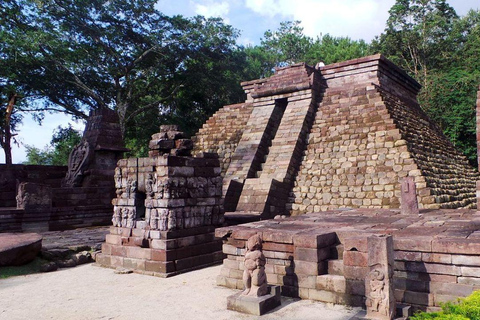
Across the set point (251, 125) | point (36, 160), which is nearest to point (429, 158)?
point (251, 125)

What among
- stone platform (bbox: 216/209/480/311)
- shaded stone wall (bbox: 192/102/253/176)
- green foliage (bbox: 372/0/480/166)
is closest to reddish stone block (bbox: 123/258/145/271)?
stone platform (bbox: 216/209/480/311)

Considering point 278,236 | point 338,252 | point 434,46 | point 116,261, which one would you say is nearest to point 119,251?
point 116,261

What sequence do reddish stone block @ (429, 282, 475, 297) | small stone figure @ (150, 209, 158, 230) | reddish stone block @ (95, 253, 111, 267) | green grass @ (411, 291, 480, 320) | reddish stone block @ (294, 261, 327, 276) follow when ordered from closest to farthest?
green grass @ (411, 291, 480, 320) → reddish stone block @ (429, 282, 475, 297) → reddish stone block @ (294, 261, 327, 276) → small stone figure @ (150, 209, 158, 230) → reddish stone block @ (95, 253, 111, 267)

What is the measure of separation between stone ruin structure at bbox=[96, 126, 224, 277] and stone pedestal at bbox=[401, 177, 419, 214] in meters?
3.99

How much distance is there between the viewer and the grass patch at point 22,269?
7355 millimetres

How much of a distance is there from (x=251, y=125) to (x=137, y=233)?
8.61 metres

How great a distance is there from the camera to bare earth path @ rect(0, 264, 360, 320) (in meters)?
4.95

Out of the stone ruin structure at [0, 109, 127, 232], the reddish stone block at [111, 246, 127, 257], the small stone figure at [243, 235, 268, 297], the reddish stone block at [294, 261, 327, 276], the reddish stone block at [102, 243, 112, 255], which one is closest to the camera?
the small stone figure at [243, 235, 268, 297]

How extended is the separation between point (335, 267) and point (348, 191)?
672 centimetres

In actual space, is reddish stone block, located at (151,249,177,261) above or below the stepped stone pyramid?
below

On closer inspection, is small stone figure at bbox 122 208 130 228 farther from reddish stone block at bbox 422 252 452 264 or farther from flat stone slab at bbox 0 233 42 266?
reddish stone block at bbox 422 252 452 264

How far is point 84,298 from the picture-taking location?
19.3 ft

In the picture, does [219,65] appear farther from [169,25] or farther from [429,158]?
[429,158]

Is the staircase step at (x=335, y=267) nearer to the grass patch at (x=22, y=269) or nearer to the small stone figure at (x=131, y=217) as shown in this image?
the small stone figure at (x=131, y=217)
